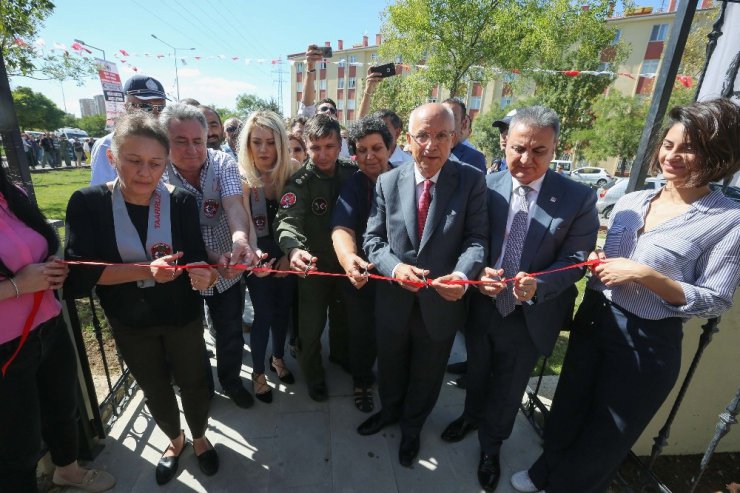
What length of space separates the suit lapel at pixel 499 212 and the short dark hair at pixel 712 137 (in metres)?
0.86

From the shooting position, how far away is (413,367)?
2639mm

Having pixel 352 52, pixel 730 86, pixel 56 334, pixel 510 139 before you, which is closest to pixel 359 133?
pixel 510 139

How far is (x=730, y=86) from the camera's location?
91.1 inches

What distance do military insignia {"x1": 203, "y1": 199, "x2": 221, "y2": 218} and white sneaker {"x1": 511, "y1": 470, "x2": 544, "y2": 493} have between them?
9.29 ft

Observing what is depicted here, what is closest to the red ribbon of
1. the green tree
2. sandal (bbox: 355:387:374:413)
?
sandal (bbox: 355:387:374:413)

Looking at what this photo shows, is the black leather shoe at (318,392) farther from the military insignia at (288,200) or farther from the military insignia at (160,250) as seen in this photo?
the military insignia at (160,250)

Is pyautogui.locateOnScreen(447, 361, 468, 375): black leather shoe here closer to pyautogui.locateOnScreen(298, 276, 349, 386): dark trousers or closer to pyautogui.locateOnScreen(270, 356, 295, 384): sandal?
pyautogui.locateOnScreen(298, 276, 349, 386): dark trousers

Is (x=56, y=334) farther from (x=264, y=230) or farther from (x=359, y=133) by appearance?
(x=359, y=133)

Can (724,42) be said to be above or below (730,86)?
above

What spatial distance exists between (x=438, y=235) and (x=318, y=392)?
1892mm

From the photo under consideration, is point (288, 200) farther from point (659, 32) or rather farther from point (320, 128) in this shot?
point (659, 32)

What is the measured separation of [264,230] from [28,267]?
1556mm

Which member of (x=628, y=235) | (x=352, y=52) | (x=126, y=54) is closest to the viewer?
(x=628, y=235)

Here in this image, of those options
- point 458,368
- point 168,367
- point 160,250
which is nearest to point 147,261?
point 160,250
